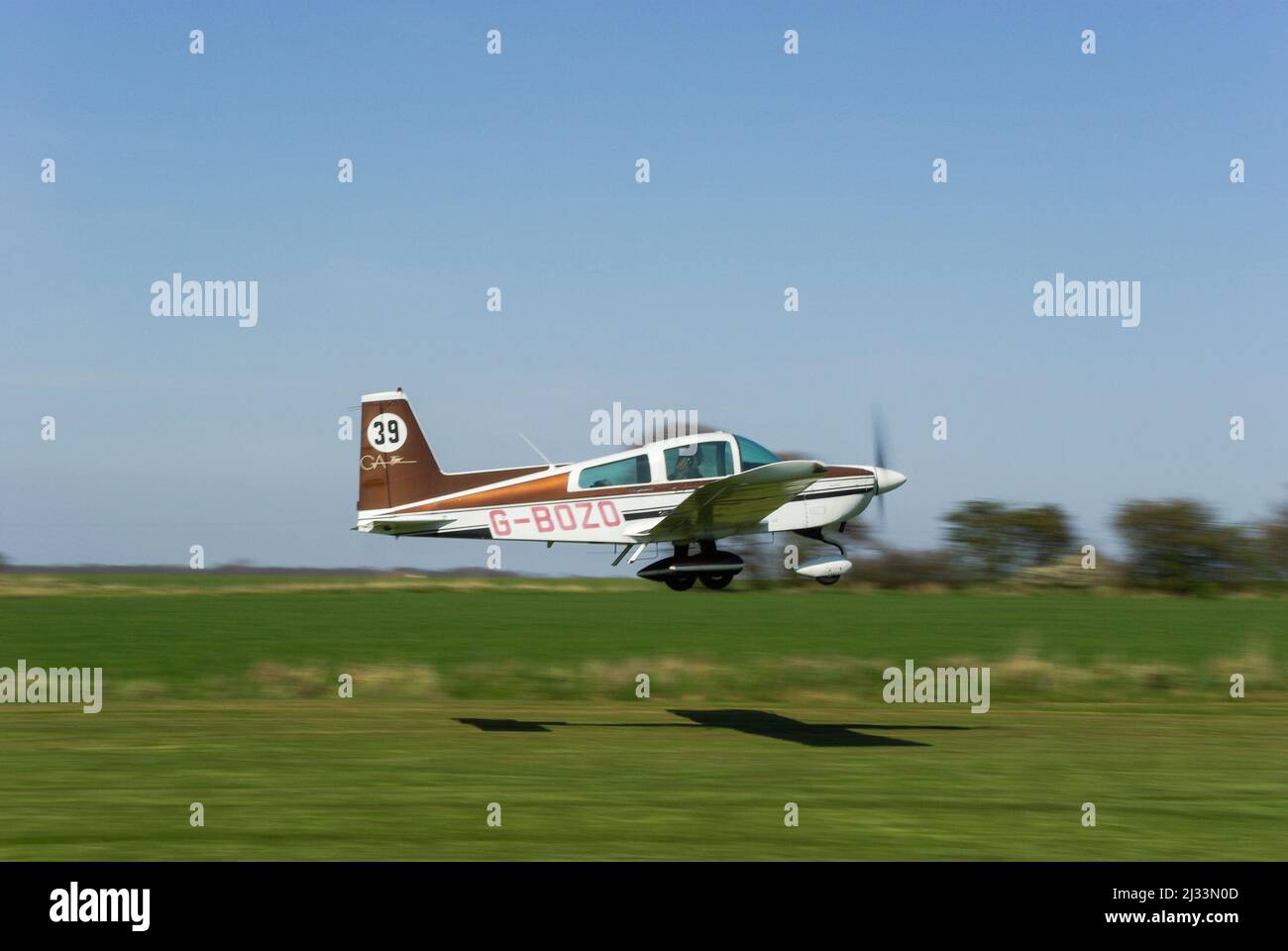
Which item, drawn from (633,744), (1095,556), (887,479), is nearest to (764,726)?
(633,744)

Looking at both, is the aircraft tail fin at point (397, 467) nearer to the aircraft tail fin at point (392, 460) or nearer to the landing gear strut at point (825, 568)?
the aircraft tail fin at point (392, 460)

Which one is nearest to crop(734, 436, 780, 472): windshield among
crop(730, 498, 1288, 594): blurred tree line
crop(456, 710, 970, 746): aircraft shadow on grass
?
crop(456, 710, 970, 746): aircraft shadow on grass

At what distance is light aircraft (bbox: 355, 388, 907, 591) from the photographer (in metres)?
19.0

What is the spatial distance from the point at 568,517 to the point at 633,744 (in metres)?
9.49

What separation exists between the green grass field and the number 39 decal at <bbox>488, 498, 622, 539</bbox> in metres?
4.03

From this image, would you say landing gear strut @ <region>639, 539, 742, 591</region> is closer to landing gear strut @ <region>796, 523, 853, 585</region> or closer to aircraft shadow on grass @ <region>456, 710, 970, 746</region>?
landing gear strut @ <region>796, 523, 853, 585</region>

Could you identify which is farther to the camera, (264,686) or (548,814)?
(264,686)

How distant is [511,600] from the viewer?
79000 mm

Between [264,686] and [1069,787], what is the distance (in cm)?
2414

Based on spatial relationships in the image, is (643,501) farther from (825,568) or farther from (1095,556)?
(1095,556)

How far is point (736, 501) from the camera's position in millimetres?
19016

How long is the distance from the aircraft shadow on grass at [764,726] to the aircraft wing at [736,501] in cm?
1052
